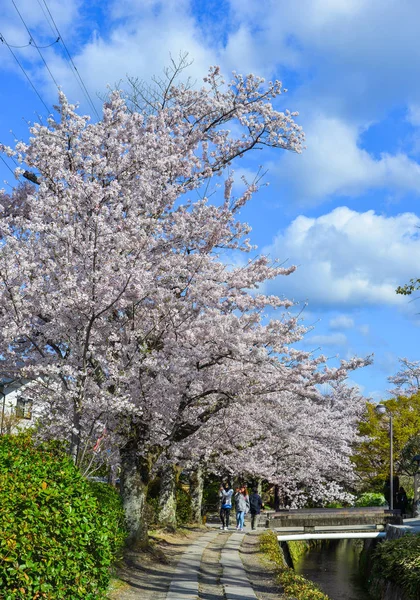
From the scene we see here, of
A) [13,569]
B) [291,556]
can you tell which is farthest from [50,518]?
[291,556]

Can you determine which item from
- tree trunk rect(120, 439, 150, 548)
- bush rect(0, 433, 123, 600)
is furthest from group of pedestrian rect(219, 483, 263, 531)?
bush rect(0, 433, 123, 600)

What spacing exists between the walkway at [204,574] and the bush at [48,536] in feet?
14.0

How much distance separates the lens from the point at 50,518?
5.89 meters

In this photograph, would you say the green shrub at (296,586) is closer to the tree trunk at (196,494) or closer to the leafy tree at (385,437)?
the tree trunk at (196,494)

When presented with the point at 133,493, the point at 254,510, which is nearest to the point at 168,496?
the point at 254,510

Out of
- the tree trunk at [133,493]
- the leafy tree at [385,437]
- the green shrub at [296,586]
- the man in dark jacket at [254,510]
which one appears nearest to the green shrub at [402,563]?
the green shrub at [296,586]

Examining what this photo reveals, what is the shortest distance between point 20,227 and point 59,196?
1010 mm

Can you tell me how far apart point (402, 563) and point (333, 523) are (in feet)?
31.0

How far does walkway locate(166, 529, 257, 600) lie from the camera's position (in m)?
10.9

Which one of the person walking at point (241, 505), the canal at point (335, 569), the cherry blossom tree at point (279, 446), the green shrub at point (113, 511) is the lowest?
the canal at point (335, 569)

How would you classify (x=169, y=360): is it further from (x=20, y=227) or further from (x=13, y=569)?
(x=13, y=569)

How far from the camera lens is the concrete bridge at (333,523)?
23.4 m

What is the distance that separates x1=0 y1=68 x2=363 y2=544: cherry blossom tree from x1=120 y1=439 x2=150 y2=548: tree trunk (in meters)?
0.03

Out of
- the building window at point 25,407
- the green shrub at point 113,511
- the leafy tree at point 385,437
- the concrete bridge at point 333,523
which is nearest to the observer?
the green shrub at point 113,511
